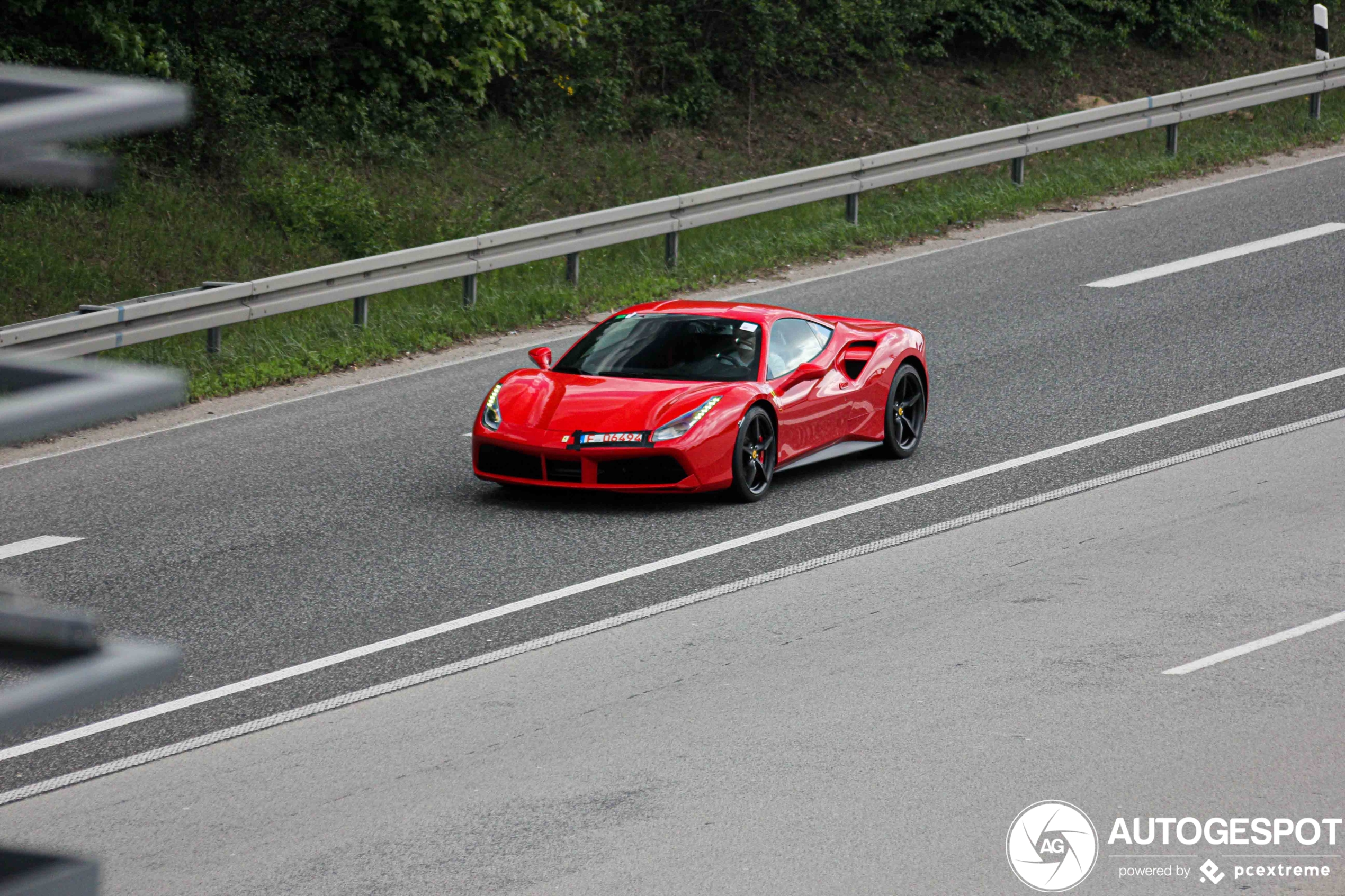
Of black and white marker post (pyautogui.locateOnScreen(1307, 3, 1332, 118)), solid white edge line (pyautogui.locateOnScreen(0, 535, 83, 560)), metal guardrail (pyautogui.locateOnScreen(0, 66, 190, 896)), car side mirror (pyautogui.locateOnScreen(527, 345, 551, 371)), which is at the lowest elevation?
solid white edge line (pyautogui.locateOnScreen(0, 535, 83, 560))

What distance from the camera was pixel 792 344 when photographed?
11930mm

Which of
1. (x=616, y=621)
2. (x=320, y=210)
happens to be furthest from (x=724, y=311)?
(x=320, y=210)

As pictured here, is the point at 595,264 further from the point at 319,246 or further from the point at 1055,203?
the point at 1055,203

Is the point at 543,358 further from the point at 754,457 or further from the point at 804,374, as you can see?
the point at 804,374

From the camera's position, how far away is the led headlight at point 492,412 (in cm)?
1127

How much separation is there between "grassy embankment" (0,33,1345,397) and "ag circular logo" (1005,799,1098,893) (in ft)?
32.6

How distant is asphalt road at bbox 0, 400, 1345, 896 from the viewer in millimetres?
5898

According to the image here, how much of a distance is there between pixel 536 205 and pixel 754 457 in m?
11.1

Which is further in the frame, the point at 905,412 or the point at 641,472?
the point at 905,412

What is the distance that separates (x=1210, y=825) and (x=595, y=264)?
13.9m

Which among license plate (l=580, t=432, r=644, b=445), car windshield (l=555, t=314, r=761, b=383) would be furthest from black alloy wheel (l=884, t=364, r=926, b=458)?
license plate (l=580, t=432, r=644, b=445)

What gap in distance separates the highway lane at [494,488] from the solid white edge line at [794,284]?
0.50 feet

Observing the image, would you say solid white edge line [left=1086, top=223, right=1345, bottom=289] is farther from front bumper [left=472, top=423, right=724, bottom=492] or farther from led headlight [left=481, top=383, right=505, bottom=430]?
led headlight [left=481, top=383, right=505, bottom=430]

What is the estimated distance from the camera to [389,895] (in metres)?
5.68
